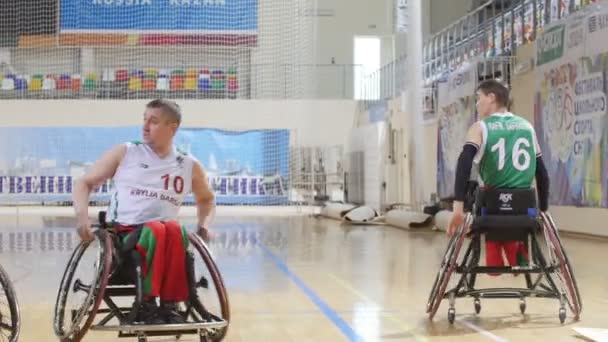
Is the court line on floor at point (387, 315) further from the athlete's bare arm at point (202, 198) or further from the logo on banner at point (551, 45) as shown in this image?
the logo on banner at point (551, 45)

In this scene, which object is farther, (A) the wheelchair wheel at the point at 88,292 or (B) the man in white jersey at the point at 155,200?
(B) the man in white jersey at the point at 155,200

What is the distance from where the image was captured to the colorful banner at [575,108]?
13.0 metres

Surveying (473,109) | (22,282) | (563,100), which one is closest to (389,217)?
(473,109)

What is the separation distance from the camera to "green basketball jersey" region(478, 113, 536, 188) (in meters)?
5.31

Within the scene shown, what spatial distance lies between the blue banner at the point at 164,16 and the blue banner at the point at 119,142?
273 centimetres

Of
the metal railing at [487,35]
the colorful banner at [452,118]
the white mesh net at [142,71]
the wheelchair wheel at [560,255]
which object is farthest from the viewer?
the white mesh net at [142,71]

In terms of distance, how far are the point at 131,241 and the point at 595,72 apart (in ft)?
34.8

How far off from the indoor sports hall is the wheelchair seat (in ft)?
0.04

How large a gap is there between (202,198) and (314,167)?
72.6 feet

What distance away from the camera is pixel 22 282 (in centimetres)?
757

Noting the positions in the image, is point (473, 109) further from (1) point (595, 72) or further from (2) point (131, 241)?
(2) point (131, 241)

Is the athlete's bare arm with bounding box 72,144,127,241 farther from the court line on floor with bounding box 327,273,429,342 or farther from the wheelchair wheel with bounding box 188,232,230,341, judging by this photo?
the court line on floor with bounding box 327,273,429,342

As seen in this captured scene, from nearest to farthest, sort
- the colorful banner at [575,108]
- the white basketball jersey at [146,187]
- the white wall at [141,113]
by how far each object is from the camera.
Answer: the white basketball jersey at [146,187] < the colorful banner at [575,108] < the white wall at [141,113]

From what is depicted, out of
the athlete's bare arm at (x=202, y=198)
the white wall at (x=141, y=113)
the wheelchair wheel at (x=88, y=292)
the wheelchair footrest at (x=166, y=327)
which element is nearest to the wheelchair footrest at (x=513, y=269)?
the athlete's bare arm at (x=202, y=198)
